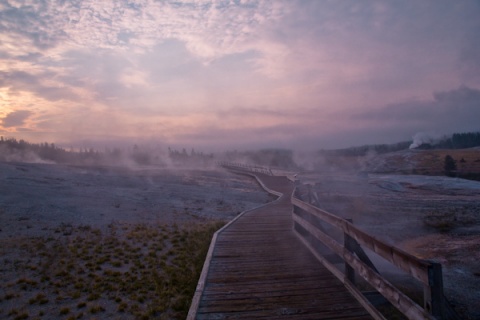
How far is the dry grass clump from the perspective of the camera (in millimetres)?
6820

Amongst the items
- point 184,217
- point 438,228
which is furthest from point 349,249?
point 184,217

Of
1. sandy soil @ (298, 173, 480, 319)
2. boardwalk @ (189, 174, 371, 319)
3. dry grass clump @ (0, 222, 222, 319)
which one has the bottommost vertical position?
sandy soil @ (298, 173, 480, 319)

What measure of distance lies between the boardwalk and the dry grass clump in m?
1.10

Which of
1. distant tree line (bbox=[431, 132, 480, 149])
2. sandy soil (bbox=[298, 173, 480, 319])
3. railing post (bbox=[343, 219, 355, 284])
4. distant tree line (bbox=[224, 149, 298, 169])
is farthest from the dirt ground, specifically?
distant tree line (bbox=[431, 132, 480, 149])

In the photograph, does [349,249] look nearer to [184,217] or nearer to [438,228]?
[438,228]

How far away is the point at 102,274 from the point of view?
8.71 metres

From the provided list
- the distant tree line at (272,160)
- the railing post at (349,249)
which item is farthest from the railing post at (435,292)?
the distant tree line at (272,160)

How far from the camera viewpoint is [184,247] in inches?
440

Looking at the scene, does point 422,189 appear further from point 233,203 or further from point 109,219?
point 109,219

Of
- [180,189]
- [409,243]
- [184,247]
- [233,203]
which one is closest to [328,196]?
[233,203]

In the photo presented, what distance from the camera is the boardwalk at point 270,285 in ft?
16.1

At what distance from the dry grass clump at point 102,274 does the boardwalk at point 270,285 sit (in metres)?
1.10

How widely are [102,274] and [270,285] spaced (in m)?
5.00

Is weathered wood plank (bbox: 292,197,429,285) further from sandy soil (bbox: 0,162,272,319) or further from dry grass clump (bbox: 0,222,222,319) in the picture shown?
sandy soil (bbox: 0,162,272,319)
